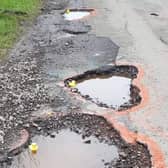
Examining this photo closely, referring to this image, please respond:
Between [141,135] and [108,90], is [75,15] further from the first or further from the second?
[141,135]

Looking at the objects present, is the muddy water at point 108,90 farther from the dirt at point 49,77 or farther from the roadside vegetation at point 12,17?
the roadside vegetation at point 12,17

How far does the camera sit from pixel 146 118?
6.89 m

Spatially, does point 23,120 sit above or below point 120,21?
above

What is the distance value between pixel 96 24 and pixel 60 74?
3.78 meters

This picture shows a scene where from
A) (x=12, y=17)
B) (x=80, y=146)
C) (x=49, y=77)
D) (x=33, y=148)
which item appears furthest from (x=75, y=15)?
(x=33, y=148)

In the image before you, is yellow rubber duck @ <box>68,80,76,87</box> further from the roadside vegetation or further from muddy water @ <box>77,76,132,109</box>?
the roadside vegetation

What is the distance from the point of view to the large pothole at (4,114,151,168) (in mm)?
5840

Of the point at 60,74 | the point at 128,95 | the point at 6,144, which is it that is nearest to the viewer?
the point at 6,144

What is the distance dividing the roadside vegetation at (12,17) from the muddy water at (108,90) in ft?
7.60

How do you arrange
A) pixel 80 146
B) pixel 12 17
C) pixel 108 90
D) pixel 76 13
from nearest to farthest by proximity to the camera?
pixel 80 146, pixel 108 90, pixel 12 17, pixel 76 13

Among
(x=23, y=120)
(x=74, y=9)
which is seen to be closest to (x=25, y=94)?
(x=23, y=120)

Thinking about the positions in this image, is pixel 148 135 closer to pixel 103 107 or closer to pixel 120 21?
pixel 103 107

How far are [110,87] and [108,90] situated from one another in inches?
3.7

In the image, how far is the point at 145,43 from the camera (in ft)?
34.0
